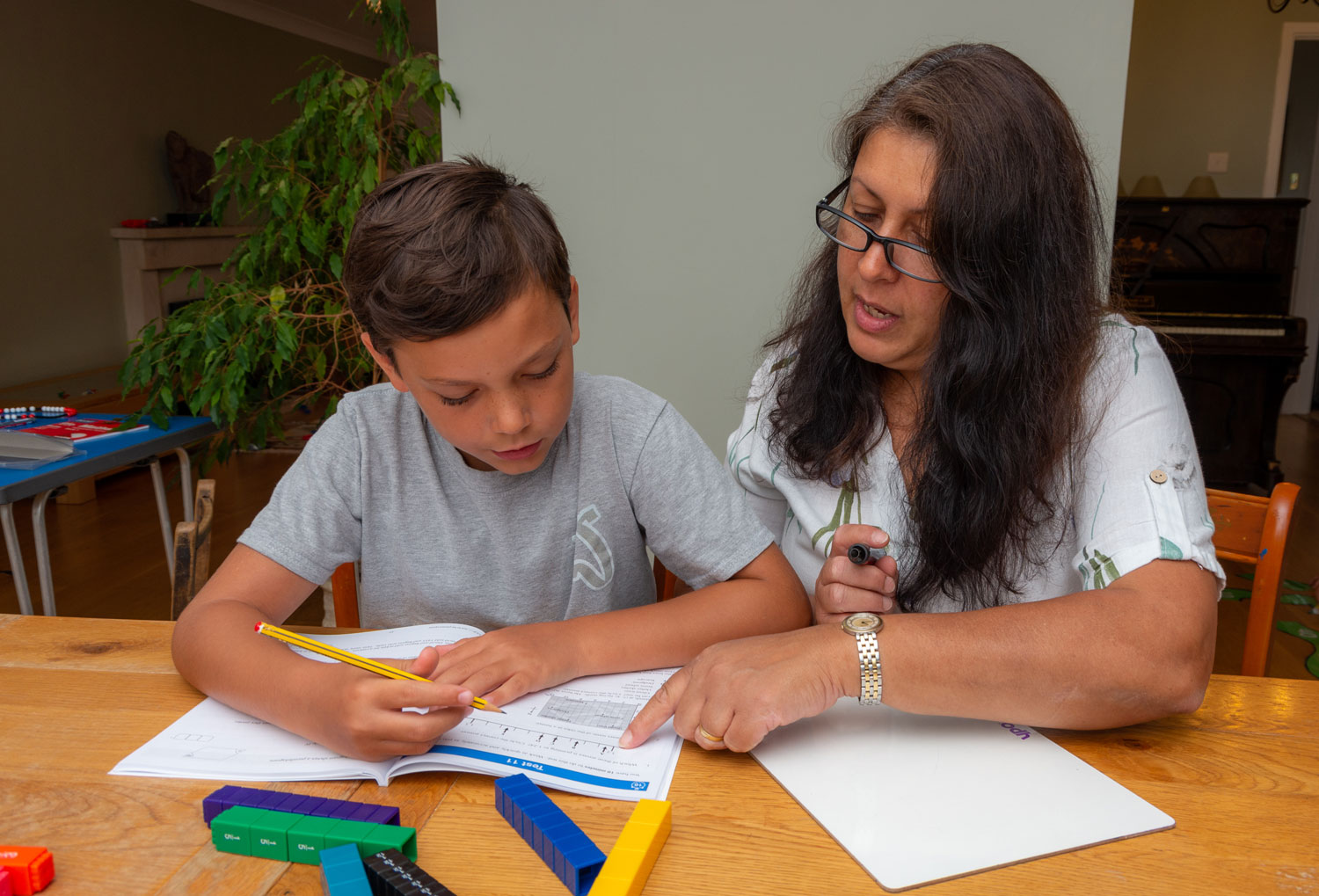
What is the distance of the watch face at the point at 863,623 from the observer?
82 cm

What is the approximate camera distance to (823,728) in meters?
0.83

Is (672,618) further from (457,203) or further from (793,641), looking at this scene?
(457,203)

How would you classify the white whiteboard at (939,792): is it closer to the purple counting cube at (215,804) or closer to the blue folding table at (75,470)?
the purple counting cube at (215,804)

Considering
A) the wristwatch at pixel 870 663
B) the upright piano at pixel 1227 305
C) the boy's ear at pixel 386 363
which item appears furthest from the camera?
the upright piano at pixel 1227 305

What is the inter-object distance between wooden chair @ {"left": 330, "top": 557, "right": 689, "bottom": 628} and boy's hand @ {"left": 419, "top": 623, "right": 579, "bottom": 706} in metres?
0.37

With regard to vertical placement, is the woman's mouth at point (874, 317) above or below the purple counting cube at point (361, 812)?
above

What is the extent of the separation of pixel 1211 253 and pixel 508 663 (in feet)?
15.6

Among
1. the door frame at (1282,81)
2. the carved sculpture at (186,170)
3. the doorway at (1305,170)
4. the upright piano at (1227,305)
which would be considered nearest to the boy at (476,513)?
the upright piano at (1227,305)

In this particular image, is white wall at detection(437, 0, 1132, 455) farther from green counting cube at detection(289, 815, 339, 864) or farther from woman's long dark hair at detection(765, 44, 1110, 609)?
green counting cube at detection(289, 815, 339, 864)

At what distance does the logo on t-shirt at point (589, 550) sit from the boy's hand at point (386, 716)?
39cm

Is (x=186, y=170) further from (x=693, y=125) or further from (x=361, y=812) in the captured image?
(x=361, y=812)

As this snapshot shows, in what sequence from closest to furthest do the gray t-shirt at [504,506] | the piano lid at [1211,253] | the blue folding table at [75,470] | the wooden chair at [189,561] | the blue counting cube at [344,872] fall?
the blue counting cube at [344,872], the gray t-shirt at [504,506], the wooden chair at [189,561], the blue folding table at [75,470], the piano lid at [1211,253]

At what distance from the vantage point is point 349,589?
4.17 ft

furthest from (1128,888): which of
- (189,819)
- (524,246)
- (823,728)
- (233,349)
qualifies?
(233,349)
